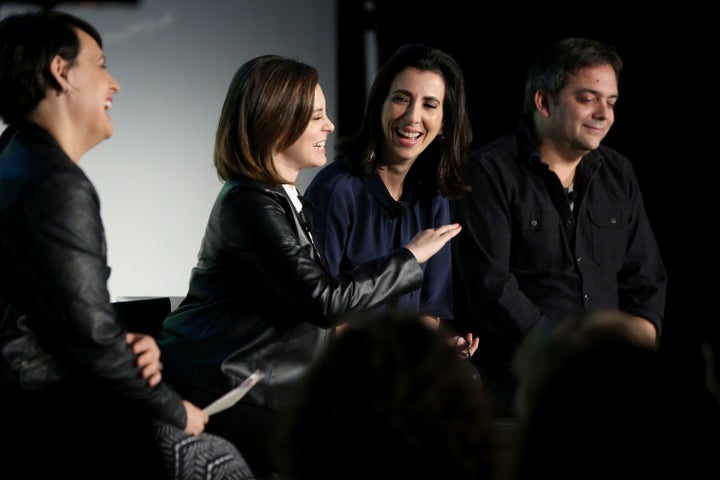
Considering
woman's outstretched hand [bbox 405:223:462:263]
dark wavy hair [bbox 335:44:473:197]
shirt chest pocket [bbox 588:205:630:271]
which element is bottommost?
shirt chest pocket [bbox 588:205:630:271]

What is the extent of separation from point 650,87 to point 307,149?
207 centimetres

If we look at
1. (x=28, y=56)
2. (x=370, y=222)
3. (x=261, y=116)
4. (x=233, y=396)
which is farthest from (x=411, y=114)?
(x=28, y=56)

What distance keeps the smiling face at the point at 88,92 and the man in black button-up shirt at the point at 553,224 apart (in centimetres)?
148

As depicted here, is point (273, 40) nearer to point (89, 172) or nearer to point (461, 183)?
point (89, 172)

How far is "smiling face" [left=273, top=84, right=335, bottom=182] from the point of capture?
2318 mm

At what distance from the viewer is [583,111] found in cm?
315

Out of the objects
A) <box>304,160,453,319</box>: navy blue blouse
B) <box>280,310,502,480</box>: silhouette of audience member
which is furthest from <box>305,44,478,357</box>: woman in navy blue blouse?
<box>280,310,502,480</box>: silhouette of audience member

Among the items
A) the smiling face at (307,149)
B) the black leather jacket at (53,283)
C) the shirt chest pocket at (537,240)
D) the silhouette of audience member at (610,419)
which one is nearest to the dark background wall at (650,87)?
the shirt chest pocket at (537,240)

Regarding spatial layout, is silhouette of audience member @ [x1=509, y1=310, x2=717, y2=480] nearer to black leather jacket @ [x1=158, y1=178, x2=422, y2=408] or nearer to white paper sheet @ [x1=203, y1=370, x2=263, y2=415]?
white paper sheet @ [x1=203, y1=370, x2=263, y2=415]

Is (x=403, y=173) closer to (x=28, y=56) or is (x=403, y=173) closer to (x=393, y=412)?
(x=28, y=56)

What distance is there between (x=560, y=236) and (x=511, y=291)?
279 millimetres

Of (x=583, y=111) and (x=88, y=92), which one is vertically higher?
(x=88, y=92)

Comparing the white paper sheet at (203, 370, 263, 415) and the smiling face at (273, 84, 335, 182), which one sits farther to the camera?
the smiling face at (273, 84, 335, 182)

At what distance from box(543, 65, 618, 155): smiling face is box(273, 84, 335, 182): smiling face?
1087mm
